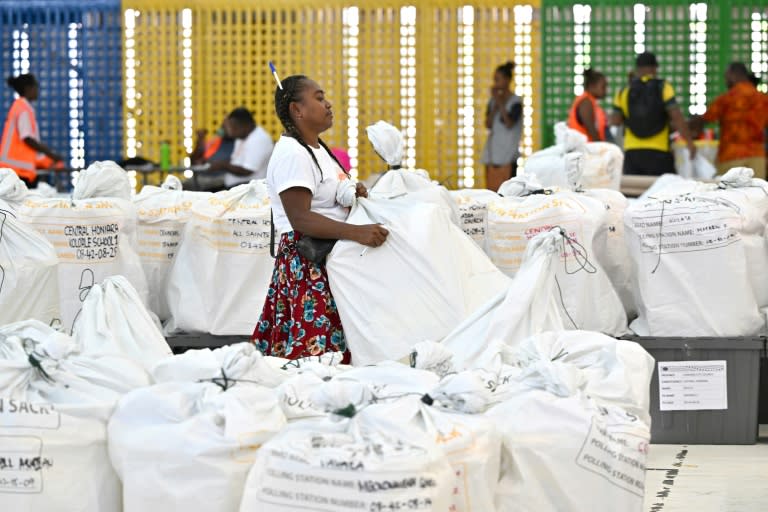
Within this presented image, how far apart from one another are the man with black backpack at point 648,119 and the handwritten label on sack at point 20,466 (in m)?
7.27

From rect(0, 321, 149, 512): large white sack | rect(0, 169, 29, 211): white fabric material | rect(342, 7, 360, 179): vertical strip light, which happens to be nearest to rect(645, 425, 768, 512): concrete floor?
rect(0, 321, 149, 512): large white sack

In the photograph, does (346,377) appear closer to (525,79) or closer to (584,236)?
(584,236)

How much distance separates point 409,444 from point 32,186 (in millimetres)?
8571

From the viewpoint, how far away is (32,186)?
11211 millimetres

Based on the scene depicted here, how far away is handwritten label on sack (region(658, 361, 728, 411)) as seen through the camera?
18.2 feet

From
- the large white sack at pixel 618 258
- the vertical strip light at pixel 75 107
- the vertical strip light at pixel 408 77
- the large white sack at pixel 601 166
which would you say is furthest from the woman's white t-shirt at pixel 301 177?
the vertical strip light at pixel 75 107

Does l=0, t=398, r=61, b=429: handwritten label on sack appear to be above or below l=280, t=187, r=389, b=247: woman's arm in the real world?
below

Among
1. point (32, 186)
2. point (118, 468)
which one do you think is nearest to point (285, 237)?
point (118, 468)

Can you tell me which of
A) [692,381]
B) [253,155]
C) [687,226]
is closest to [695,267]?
[687,226]

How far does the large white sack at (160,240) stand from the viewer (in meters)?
6.40

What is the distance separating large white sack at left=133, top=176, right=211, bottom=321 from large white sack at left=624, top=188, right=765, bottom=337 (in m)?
1.95

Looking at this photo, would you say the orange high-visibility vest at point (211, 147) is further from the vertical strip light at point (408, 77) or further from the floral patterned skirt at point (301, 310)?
the floral patterned skirt at point (301, 310)

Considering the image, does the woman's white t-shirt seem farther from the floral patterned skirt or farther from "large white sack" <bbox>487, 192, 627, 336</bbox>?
"large white sack" <bbox>487, 192, 627, 336</bbox>

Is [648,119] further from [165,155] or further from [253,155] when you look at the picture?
[165,155]
